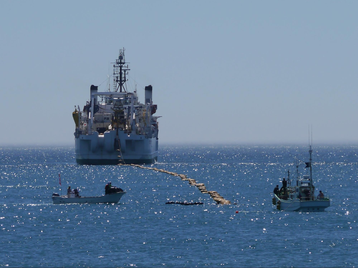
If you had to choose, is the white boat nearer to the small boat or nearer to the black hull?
the small boat

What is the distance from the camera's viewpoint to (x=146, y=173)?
110188mm

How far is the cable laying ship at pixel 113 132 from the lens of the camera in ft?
425

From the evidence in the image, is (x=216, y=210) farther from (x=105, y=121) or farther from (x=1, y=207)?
(x=105, y=121)

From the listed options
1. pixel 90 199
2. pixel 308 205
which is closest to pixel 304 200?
pixel 308 205

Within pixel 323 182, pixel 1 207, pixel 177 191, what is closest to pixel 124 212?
pixel 1 207

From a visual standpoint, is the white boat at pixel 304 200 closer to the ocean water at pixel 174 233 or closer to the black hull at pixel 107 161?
the ocean water at pixel 174 233

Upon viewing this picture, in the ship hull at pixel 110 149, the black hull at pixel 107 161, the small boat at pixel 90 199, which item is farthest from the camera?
the black hull at pixel 107 161

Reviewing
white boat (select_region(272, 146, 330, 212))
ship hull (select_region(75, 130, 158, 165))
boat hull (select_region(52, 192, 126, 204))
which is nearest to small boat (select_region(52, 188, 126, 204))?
boat hull (select_region(52, 192, 126, 204))

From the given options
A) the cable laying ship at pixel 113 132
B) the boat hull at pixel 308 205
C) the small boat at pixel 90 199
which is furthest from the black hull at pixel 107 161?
the boat hull at pixel 308 205

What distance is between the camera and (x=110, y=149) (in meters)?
130

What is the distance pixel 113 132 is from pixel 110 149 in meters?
3.15

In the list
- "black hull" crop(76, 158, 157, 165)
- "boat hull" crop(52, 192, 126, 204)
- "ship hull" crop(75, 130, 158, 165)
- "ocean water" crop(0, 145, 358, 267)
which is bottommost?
"ocean water" crop(0, 145, 358, 267)

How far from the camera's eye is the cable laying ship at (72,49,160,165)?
12962 centimetres

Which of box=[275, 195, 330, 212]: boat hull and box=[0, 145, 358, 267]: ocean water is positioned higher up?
box=[275, 195, 330, 212]: boat hull
